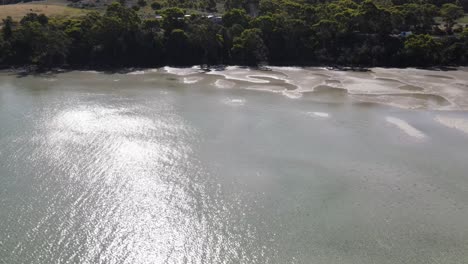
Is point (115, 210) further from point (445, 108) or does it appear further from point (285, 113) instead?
point (445, 108)

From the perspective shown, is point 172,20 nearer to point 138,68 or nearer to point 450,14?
point 138,68

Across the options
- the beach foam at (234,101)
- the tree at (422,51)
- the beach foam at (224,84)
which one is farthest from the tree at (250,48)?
the tree at (422,51)

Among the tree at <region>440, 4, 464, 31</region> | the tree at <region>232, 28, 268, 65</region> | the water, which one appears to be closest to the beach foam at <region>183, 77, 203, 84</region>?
the water

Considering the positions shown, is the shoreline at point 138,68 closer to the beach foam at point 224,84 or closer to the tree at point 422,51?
the tree at point 422,51

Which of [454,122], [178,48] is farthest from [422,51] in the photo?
[178,48]

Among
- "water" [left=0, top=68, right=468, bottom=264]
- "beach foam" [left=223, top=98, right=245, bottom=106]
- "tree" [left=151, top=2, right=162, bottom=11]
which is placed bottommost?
"water" [left=0, top=68, right=468, bottom=264]

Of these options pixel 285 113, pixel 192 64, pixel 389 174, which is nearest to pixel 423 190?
pixel 389 174

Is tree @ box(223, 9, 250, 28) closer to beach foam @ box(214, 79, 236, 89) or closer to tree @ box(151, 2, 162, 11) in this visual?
beach foam @ box(214, 79, 236, 89)

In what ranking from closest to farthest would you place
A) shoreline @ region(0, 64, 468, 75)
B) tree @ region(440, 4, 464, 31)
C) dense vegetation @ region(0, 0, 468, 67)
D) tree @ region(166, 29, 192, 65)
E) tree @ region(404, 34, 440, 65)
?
shoreline @ region(0, 64, 468, 75), dense vegetation @ region(0, 0, 468, 67), tree @ region(404, 34, 440, 65), tree @ region(166, 29, 192, 65), tree @ region(440, 4, 464, 31)
